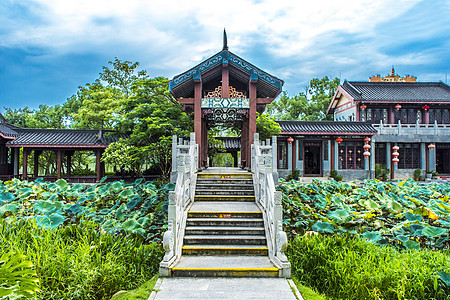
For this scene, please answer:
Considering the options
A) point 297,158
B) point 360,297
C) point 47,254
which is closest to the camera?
point 360,297

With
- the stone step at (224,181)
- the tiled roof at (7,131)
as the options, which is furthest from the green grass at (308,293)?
the tiled roof at (7,131)

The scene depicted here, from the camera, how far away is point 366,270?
430 cm

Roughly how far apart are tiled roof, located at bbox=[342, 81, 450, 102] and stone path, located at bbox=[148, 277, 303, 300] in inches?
815

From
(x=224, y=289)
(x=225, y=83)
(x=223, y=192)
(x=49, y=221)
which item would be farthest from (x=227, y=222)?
(x=225, y=83)

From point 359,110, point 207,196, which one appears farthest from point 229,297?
point 359,110

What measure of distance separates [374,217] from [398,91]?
21.0 meters

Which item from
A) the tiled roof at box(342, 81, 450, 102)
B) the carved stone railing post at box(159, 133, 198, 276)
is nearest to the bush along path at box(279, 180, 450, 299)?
the carved stone railing post at box(159, 133, 198, 276)

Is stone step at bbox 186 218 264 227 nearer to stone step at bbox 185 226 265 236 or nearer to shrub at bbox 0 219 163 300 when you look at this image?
stone step at bbox 185 226 265 236

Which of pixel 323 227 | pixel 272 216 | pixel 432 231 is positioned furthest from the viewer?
pixel 323 227

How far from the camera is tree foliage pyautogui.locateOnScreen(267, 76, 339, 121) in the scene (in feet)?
94.2

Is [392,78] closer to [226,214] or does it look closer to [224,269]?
[226,214]

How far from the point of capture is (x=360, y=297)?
412cm

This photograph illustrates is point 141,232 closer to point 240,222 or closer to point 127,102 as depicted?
point 240,222

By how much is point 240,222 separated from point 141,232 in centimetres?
214
